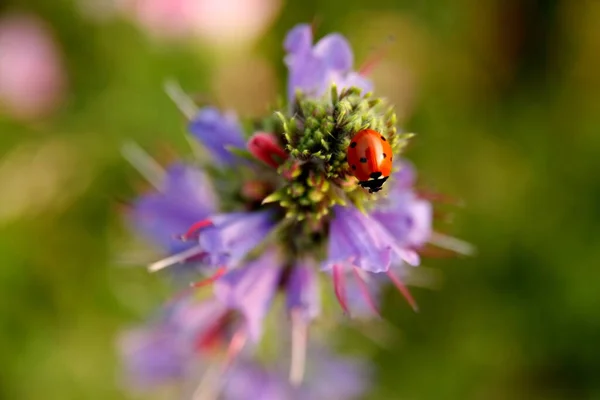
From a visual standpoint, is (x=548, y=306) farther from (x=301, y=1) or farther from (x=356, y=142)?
(x=356, y=142)

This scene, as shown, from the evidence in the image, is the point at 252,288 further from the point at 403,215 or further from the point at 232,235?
the point at 403,215

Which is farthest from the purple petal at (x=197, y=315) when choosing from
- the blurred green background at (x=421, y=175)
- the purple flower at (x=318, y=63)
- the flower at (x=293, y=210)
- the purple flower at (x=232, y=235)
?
the blurred green background at (x=421, y=175)

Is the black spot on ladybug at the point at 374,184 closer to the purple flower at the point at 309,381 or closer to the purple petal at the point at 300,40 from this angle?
the purple petal at the point at 300,40

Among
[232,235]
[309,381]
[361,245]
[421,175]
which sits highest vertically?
[421,175]

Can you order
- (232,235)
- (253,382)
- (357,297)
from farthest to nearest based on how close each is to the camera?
(253,382)
(357,297)
(232,235)

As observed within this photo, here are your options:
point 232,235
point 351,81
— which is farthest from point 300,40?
point 232,235

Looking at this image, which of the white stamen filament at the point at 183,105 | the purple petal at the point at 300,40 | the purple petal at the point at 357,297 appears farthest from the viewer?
the purple petal at the point at 357,297

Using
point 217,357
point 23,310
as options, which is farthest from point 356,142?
point 23,310
